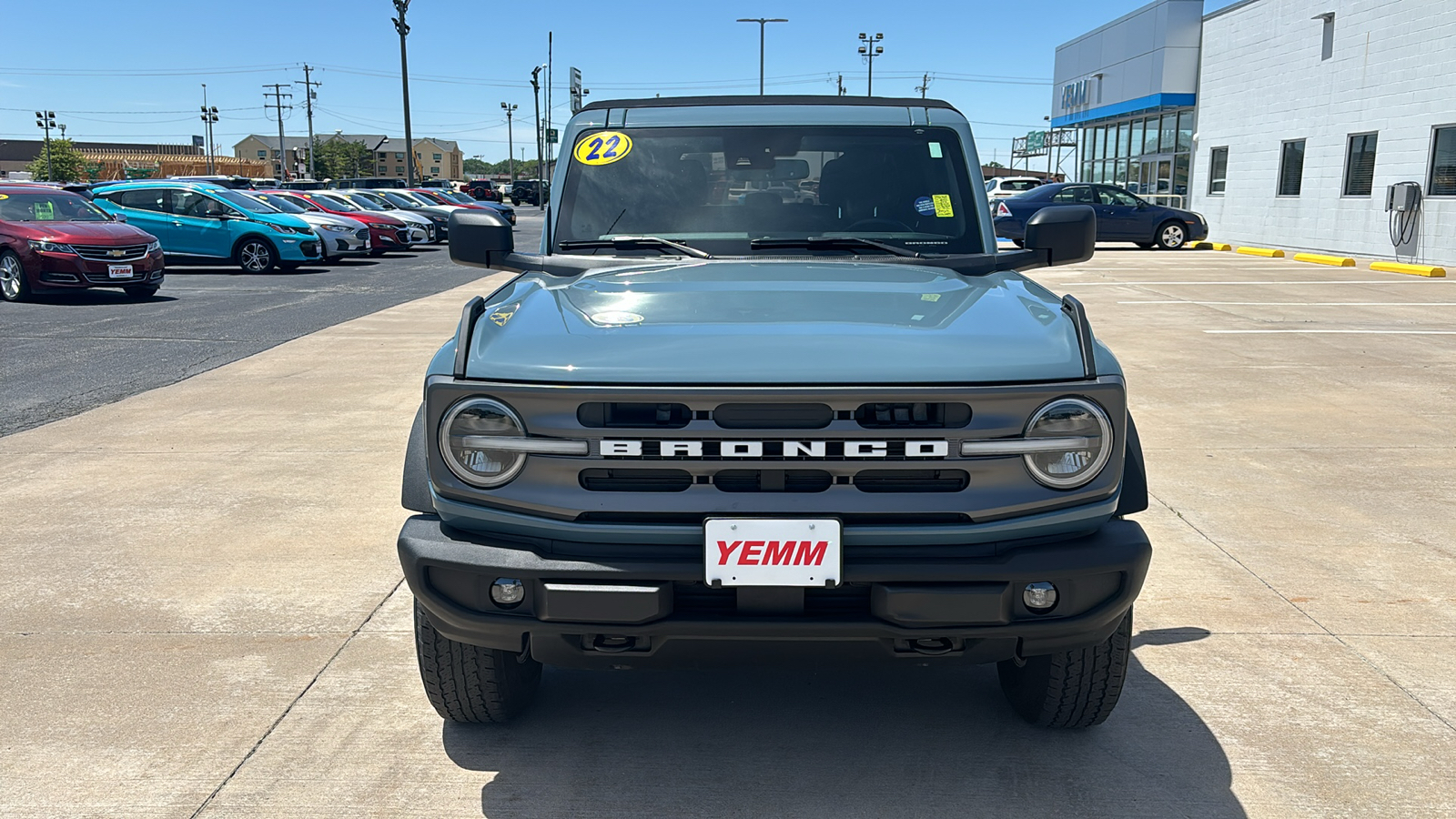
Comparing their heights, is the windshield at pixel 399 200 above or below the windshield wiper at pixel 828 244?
below

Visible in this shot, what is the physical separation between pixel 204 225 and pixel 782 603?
20.4 m

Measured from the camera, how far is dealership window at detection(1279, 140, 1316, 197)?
2470 centimetres

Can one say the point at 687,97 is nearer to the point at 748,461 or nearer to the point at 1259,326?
the point at 748,461

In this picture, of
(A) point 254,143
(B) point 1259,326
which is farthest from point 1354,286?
(A) point 254,143

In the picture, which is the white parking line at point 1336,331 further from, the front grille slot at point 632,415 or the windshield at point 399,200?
the windshield at point 399,200

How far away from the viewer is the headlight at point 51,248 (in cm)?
1531

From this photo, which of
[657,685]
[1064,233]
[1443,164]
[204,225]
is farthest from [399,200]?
[657,685]

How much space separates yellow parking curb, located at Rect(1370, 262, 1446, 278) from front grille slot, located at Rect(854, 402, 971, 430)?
19.0 meters

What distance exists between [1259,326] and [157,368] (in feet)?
35.1

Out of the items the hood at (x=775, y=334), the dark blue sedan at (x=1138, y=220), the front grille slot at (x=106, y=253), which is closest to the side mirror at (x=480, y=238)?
the hood at (x=775, y=334)

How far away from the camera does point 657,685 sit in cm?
371

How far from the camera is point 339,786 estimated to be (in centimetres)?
307

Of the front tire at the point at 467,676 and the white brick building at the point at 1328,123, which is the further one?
the white brick building at the point at 1328,123

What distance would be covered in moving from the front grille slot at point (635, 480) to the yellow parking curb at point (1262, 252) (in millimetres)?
23774
